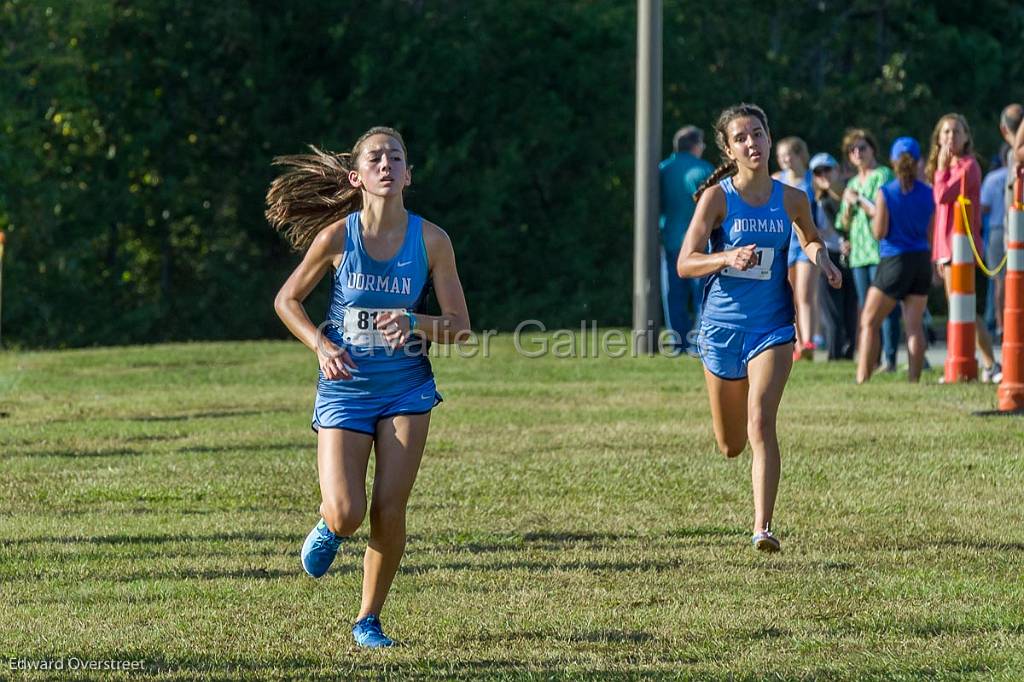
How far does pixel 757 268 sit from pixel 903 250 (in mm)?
6207

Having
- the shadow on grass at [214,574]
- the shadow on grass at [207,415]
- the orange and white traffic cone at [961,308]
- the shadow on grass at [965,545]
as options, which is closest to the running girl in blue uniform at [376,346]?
the shadow on grass at [214,574]

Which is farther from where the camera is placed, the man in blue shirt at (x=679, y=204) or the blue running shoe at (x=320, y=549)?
the man in blue shirt at (x=679, y=204)

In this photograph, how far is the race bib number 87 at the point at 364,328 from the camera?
22.2 feet

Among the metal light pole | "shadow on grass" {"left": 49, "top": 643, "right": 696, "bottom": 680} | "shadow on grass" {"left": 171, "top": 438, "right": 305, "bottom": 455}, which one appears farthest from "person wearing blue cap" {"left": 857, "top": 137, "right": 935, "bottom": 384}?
"shadow on grass" {"left": 49, "top": 643, "right": 696, "bottom": 680}

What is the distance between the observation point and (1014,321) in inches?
513

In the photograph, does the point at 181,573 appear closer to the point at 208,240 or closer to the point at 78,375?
Answer: the point at 78,375

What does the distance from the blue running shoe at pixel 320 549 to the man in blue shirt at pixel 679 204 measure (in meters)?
11.3

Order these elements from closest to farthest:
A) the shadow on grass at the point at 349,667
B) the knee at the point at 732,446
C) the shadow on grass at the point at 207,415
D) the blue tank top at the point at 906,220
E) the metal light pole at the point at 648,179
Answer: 1. the shadow on grass at the point at 349,667
2. the knee at the point at 732,446
3. the shadow on grass at the point at 207,415
4. the blue tank top at the point at 906,220
5. the metal light pole at the point at 648,179

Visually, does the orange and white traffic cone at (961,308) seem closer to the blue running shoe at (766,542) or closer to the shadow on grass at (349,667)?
the blue running shoe at (766,542)

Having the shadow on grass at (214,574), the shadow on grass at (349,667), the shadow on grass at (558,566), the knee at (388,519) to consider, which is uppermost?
the knee at (388,519)

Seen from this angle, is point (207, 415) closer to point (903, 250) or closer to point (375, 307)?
point (903, 250)

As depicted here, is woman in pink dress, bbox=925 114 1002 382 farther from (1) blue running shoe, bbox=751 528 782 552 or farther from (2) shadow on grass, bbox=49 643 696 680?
(2) shadow on grass, bbox=49 643 696 680

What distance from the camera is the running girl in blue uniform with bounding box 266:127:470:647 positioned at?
22.0ft

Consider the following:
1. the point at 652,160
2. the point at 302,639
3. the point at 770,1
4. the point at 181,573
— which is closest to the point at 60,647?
the point at 302,639
